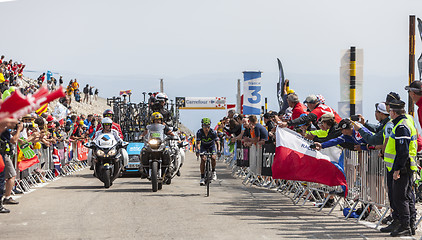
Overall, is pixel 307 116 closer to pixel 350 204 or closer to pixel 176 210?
pixel 350 204

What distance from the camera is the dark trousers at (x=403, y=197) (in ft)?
31.4

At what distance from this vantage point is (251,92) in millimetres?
28703

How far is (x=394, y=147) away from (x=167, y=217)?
3765 millimetres

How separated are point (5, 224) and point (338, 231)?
4.85m

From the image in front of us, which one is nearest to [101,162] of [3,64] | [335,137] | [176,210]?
[176,210]

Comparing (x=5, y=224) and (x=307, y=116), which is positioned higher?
(x=307, y=116)

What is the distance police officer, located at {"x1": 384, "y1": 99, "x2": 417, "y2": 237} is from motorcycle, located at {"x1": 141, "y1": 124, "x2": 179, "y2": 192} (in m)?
7.67

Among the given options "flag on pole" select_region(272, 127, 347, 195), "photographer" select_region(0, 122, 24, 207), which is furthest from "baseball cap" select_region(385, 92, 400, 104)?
"photographer" select_region(0, 122, 24, 207)

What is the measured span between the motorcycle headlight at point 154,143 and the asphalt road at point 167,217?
3.46 ft

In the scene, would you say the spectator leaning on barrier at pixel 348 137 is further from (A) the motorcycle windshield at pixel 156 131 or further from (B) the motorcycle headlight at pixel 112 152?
(B) the motorcycle headlight at pixel 112 152

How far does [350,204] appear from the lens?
12.6 metres

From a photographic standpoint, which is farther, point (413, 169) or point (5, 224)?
point (5, 224)

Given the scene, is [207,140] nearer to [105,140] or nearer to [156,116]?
[156,116]

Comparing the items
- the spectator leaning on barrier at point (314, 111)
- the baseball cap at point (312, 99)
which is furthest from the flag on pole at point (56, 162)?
the baseball cap at point (312, 99)
